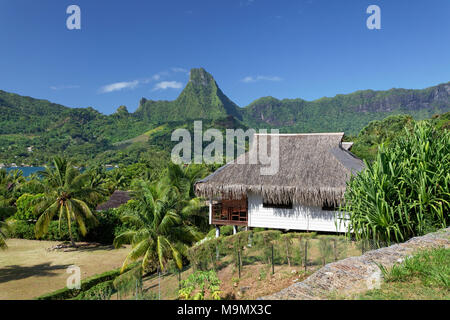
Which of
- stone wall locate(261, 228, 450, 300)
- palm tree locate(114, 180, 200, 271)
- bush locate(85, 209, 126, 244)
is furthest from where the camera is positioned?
bush locate(85, 209, 126, 244)

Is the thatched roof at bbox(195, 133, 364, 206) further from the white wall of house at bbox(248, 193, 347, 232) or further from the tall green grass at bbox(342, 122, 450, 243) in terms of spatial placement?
the tall green grass at bbox(342, 122, 450, 243)

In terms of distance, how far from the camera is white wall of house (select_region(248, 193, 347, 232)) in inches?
495

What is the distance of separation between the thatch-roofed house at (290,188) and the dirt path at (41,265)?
7647mm

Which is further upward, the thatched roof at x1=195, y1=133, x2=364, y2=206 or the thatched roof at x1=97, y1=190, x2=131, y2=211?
the thatched roof at x1=195, y1=133, x2=364, y2=206

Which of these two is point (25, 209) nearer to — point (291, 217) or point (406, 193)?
point (291, 217)

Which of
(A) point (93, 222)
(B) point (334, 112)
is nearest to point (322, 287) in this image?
(A) point (93, 222)

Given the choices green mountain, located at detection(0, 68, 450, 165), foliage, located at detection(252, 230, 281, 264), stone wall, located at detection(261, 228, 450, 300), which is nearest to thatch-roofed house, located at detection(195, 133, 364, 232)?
foliage, located at detection(252, 230, 281, 264)

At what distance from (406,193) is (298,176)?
5544mm

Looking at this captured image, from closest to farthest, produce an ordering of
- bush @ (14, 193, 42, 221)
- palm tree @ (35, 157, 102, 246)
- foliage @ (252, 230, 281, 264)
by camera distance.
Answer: foliage @ (252, 230, 281, 264) < palm tree @ (35, 157, 102, 246) < bush @ (14, 193, 42, 221)

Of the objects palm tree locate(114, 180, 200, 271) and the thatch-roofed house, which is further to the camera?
palm tree locate(114, 180, 200, 271)

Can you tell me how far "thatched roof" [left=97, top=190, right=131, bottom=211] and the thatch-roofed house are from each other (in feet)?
50.8

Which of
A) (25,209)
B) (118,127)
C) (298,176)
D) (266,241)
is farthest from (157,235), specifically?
(118,127)

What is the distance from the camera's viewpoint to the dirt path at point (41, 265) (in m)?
13.0
